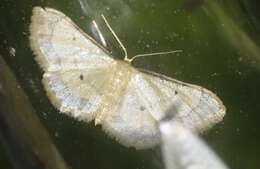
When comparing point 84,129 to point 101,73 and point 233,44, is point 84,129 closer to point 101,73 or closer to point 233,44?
point 101,73

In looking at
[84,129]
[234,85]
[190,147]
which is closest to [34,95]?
[84,129]

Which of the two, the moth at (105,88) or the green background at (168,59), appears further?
the green background at (168,59)

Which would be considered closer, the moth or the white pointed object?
the moth

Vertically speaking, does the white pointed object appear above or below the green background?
below

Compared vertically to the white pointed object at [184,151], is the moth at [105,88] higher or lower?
higher
